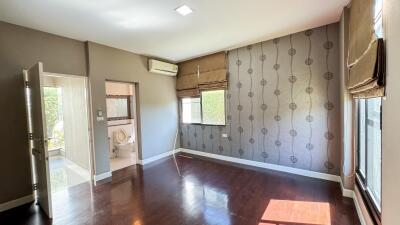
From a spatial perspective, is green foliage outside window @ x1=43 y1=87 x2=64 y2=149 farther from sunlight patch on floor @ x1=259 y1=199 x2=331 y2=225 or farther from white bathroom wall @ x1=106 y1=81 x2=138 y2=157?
sunlight patch on floor @ x1=259 y1=199 x2=331 y2=225

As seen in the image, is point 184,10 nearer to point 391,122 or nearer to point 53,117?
point 391,122

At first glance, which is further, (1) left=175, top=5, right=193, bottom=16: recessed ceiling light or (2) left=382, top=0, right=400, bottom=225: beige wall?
(1) left=175, top=5, right=193, bottom=16: recessed ceiling light

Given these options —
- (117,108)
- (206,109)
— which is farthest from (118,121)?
(206,109)

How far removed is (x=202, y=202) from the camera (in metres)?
2.61

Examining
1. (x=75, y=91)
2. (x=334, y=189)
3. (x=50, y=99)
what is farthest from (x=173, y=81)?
(x=334, y=189)

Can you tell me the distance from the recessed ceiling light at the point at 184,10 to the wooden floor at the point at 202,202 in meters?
2.58

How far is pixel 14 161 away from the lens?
2.64m

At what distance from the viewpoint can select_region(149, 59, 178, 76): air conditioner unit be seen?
4.41 m

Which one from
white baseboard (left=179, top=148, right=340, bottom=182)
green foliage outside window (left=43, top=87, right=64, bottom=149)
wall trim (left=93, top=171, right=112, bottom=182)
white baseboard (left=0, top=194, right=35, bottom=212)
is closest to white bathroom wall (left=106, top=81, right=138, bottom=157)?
green foliage outside window (left=43, top=87, right=64, bottom=149)

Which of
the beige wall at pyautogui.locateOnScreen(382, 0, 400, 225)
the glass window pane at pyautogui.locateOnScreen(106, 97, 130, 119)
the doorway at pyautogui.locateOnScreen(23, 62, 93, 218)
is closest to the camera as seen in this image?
the beige wall at pyautogui.locateOnScreen(382, 0, 400, 225)

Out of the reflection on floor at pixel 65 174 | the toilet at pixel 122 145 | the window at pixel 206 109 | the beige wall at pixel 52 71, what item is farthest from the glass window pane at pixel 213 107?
the reflection on floor at pixel 65 174

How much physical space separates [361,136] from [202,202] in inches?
89.8

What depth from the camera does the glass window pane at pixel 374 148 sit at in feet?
5.71

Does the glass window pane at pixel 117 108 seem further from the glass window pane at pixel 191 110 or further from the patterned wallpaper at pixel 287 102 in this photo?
the patterned wallpaper at pixel 287 102
